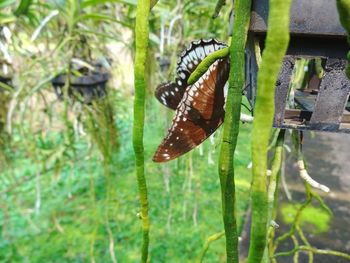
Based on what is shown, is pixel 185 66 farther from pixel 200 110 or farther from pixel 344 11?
pixel 344 11

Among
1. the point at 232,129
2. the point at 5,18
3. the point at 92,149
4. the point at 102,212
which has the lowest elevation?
the point at 102,212

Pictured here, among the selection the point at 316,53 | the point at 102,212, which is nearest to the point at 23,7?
Result: the point at 316,53

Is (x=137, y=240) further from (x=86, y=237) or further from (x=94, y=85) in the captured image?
(x=94, y=85)

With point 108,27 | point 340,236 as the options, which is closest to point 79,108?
point 108,27

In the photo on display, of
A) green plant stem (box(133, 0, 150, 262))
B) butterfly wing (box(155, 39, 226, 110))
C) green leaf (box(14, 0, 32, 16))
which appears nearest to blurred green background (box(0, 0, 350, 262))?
green leaf (box(14, 0, 32, 16))

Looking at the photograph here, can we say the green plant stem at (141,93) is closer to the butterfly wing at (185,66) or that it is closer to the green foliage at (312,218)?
the butterfly wing at (185,66)

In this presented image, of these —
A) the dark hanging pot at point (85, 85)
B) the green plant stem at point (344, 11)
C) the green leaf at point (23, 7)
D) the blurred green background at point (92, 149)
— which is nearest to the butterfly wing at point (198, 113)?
the green plant stem at point (344, 11)

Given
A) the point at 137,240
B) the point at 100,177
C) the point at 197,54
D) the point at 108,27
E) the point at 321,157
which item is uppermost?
the point at 108,27
